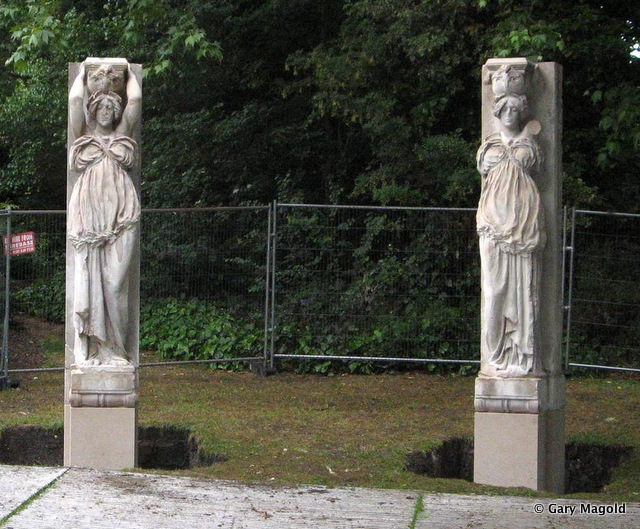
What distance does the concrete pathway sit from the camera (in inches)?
254

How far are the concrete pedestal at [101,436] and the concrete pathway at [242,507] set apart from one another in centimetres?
55

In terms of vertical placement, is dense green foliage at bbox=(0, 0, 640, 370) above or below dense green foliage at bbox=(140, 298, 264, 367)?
above

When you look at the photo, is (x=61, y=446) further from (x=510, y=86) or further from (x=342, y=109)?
(x=342, y=109)

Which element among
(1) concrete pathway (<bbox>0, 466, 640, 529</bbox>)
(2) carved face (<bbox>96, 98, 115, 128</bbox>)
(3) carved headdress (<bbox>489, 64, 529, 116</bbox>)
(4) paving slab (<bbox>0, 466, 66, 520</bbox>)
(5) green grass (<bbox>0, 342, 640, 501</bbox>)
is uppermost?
(3) carved headdress (<bbox>489, 64, 529, 116</bbox>)

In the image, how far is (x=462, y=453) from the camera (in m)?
9.61

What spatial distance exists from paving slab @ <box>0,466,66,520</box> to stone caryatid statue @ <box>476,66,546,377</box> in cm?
321

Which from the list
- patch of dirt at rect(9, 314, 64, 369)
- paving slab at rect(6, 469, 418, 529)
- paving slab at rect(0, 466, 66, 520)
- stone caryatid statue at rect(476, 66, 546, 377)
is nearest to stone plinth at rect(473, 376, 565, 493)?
stone caryatid statue at rect(476, 66, 546, 377)

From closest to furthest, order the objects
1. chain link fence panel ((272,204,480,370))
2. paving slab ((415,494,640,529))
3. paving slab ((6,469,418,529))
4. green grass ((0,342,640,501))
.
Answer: paving slab ((6,469,418,529))
paving slab ((415,494,640,529))
green grass ((0,342,640,501))
chain link fence panel ((272,204,480,370))

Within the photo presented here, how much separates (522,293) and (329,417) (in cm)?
328

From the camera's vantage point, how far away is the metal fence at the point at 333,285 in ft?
45.0

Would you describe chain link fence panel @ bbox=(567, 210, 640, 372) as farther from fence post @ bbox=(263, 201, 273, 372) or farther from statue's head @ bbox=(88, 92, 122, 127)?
statue's head @ bbox=(88, 92, 122, 127)

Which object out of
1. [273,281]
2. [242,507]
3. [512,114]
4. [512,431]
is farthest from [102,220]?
[273,281]

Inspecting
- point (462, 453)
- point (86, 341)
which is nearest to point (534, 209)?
point (462, 453)

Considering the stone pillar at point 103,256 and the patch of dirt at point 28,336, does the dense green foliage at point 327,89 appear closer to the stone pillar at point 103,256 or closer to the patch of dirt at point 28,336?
the patch of dirt at point 28,336
